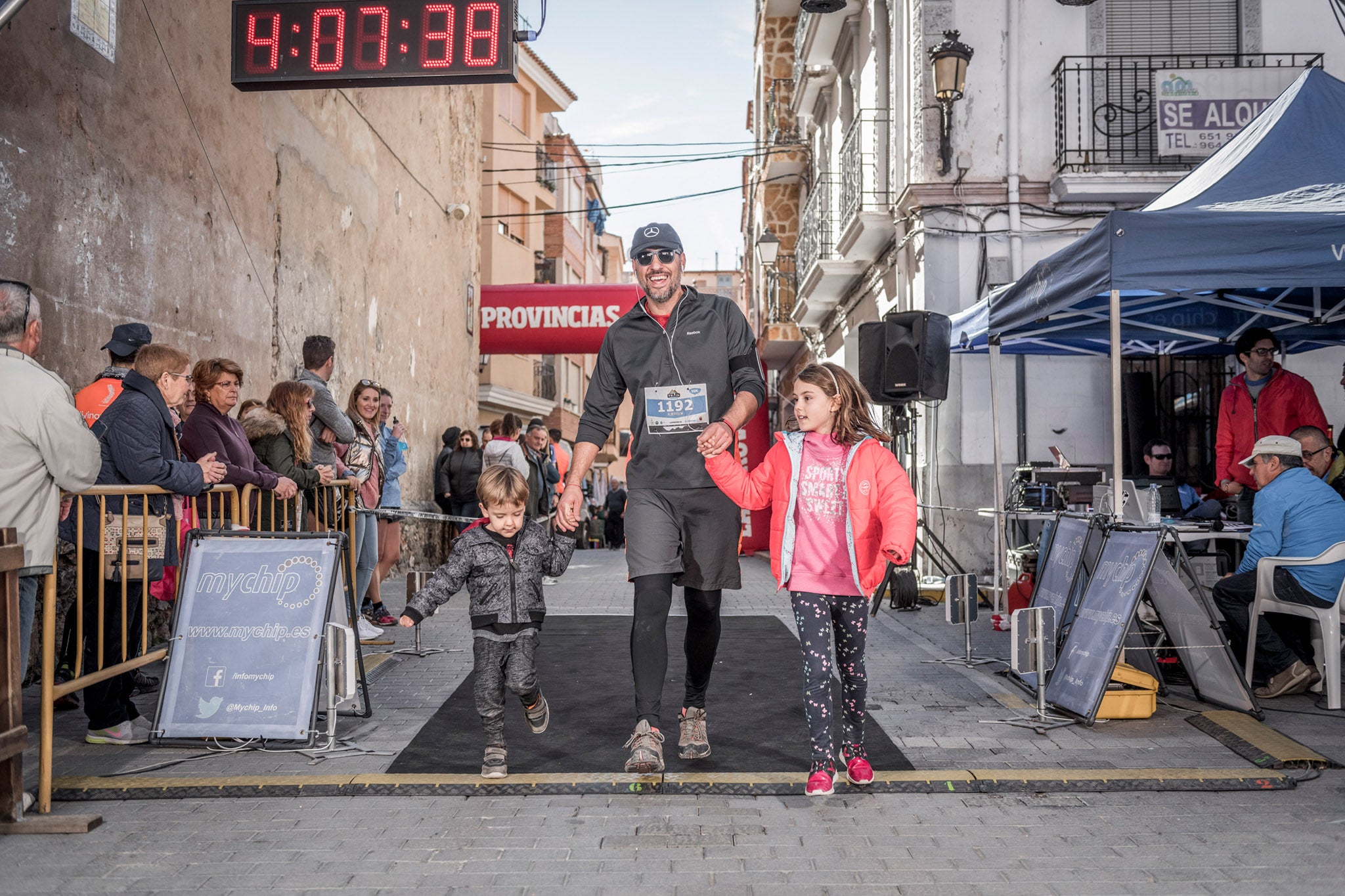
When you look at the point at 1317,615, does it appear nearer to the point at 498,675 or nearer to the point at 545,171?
the point at 498,675

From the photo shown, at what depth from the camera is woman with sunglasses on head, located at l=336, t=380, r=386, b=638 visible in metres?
8.31

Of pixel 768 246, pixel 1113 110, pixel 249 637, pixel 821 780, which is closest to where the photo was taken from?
pixel 821 780

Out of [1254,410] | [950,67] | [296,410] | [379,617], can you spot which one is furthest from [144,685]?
[950,67]

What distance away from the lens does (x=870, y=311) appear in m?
16.7

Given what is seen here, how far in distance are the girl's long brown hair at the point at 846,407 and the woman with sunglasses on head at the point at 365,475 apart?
4.25 meters

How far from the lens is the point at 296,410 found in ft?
24.7

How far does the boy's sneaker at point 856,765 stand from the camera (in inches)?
174

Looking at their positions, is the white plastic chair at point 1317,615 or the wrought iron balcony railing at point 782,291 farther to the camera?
the wrought iron balcony railing at point 782,291

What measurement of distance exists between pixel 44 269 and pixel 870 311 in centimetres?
1188

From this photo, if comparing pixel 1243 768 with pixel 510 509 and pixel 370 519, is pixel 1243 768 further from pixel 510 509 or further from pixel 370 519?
pixel 370 519

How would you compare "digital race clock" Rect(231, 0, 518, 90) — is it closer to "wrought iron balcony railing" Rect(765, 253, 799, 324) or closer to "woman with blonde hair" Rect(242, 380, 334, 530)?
"woman with blonde hair" Rect(242, 380, 334, 530)

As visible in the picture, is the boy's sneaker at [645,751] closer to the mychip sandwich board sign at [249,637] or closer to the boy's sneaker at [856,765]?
the boy's sneaker at [856,765]

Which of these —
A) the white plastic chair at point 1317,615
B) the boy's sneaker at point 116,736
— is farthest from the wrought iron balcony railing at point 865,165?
the boy's sneaker at point 116,736

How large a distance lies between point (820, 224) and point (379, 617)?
12.2m
